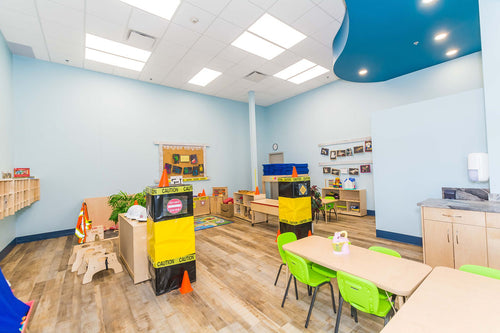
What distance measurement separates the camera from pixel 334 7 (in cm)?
378

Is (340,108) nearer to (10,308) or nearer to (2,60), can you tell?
(10,308)

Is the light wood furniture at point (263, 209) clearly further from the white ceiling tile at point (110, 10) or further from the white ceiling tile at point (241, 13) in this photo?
the white ceiling tile at point (110, 10)

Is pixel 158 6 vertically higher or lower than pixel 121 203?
higher

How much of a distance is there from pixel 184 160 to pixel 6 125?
3.99 meters

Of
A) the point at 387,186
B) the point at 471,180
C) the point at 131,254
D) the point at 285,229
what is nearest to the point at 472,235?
the point at 471,180

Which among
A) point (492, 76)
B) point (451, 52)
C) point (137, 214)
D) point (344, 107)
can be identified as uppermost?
point (451, 52)

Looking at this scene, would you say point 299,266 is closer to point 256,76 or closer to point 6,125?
point 256,76

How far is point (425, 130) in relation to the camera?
3.86 metres

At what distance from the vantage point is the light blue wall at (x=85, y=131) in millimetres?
5074

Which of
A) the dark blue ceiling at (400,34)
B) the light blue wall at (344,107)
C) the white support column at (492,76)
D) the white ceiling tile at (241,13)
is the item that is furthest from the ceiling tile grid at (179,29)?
the white support column at (492,76)

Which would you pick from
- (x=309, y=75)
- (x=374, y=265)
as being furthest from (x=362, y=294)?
(x=309, y=75)

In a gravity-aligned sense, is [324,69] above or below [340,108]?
above

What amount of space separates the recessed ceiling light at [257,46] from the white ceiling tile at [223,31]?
0.49 ft

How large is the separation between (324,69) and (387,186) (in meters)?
3.67
